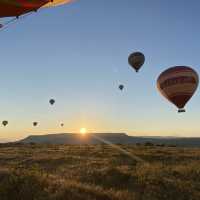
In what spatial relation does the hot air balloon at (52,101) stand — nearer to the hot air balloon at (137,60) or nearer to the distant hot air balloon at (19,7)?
the hot air balloon at (137,60)

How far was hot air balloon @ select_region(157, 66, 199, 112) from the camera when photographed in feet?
124

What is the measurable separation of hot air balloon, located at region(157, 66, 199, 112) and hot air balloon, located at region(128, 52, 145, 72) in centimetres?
649

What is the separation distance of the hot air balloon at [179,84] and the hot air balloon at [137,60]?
649cm

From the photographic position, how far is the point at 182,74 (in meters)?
37.9

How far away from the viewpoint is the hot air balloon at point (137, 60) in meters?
45.9

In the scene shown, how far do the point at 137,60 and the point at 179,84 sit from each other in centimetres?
943

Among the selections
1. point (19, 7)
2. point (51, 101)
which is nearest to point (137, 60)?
point (19, 7)

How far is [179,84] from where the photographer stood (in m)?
37.8

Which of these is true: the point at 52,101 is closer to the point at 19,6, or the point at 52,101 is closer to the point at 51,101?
the point at 51,101

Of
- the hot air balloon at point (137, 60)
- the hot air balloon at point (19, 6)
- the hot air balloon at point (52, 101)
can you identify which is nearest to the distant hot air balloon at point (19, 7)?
the hot air balloon at point (19, 6)

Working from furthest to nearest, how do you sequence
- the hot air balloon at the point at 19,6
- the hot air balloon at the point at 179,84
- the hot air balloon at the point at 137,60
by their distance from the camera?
1. the hot air balloon at the point at 137,60
2. the hot air balloon at the point at 179,84
3. the hot air balloon at the point at 19,6

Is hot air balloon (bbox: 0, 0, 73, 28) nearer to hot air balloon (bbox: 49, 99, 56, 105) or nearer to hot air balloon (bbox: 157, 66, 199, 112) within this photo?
hot air balloon (bbox: 157, 66, 199, 112)

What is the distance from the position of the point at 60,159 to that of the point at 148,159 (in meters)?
8.13

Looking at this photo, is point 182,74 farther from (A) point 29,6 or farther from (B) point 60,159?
(A) point 29,6
